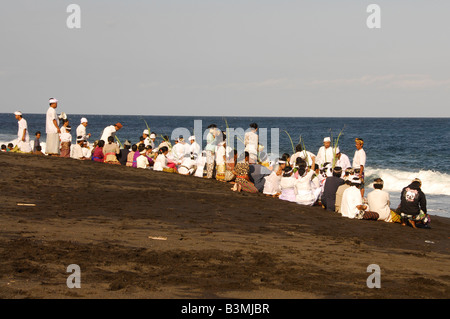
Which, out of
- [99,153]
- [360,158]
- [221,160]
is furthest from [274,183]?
[99,153]

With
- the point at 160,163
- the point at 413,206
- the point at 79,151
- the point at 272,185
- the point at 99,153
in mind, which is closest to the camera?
the point at 413,206

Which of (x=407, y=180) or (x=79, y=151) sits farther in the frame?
(x=407, y=180)

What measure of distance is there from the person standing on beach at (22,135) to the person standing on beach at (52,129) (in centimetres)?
84

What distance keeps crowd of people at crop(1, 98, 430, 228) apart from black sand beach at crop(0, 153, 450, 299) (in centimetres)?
46

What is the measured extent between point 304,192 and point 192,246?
17.7 ft

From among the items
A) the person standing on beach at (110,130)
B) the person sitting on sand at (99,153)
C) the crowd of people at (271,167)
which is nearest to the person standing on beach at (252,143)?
the crowd of people at (271,167)

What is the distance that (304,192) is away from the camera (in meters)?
12.7

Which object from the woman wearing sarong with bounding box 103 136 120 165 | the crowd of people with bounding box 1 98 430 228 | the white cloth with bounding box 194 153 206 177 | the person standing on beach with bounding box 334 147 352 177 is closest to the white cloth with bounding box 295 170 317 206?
the crowd of people with bounding box 1 98 430 228

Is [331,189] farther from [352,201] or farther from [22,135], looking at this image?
[22,135]

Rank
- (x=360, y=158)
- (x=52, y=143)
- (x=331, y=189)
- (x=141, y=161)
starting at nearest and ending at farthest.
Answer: (x=331, y=189) < (x=360, y=158) < (x=141, y=161) < (x=52, y=143)

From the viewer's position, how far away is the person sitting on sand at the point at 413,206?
36.9 ft

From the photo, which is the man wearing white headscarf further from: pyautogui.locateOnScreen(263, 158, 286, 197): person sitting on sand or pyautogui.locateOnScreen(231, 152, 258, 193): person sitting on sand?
pyautogui.locateOnScreen(263, 158, 286, 197): person sitting on sand

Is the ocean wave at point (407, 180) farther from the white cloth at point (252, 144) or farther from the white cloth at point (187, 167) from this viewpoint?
the white cloth at point (252, 144)
